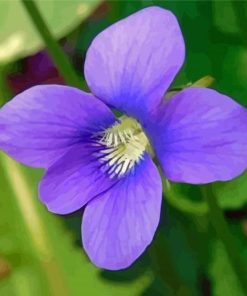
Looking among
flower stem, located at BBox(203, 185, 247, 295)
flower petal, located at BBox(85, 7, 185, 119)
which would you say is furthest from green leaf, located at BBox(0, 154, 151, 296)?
flower petal, located at BBox(85, 7, 185, 119)

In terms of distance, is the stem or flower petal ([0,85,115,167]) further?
the stem

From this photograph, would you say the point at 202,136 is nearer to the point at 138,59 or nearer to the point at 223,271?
the point at 138,59

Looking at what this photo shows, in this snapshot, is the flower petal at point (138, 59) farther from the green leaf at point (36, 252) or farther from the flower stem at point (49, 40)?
the green leaf at point (36, 252)

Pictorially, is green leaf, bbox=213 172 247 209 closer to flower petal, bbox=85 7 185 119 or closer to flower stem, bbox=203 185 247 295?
flower stem, bbox=203 185 247 295

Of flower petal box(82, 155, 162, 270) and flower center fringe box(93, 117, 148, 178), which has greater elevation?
flower center fringe box(93, 117, 148, 178)

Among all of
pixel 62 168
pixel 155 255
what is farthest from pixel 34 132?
pixel 155 255

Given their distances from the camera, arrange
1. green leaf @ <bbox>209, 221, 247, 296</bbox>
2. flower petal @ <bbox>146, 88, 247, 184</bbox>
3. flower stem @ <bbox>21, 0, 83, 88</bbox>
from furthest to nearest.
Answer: green leaf @ <bbox>209, 221, 247, 296</bbox>
flower stem @ <bbox>21, 0, 83, 88</bbox>
flower petal @ <bbox>146, 88, 247, 184</bbox>

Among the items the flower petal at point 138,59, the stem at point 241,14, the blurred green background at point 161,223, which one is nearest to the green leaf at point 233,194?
the blurred green background at point 161,223
